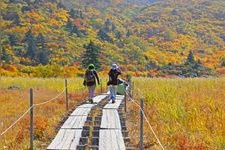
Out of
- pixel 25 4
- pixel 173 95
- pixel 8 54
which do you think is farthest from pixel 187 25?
pixel 173 95

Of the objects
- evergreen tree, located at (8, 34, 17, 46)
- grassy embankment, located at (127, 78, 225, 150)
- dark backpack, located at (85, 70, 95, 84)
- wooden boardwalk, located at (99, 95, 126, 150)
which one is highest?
evergreen tree, located at (8, 34, 17, 46)

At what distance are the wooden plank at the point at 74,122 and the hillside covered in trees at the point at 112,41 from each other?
40.4 meters

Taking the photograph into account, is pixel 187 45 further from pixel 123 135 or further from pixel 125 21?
pixel 123 135

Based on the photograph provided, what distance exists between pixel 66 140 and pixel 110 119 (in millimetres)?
3595

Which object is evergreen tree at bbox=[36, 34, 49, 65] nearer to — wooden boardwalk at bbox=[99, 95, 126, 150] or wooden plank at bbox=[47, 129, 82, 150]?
wooden boardwalk at bbox=[99, 95, 126, 150]

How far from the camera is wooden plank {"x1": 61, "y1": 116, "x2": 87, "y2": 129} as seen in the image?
1211 cm

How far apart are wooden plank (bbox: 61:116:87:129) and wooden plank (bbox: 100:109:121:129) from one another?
1.77 ft

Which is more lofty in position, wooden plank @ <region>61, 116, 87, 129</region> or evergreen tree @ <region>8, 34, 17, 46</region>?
evergreen tree @ <region>8, 34, 17, 46</region>

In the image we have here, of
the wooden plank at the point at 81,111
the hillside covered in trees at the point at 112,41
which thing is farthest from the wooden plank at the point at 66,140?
the hillside covered in trees at the point at 112,41

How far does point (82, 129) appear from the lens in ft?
38.5

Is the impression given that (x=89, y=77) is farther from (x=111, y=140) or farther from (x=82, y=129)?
(x=111, y=140)

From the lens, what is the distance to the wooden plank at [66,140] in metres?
9.48

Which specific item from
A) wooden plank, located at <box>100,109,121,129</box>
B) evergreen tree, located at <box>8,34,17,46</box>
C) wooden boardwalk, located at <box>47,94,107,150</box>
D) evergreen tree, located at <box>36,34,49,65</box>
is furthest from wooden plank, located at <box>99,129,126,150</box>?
evergreen tree, located at <box>8,34,17,46</box>

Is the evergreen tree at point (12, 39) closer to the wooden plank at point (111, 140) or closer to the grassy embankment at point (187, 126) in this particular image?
the grassy embankment at point (187, 126)
